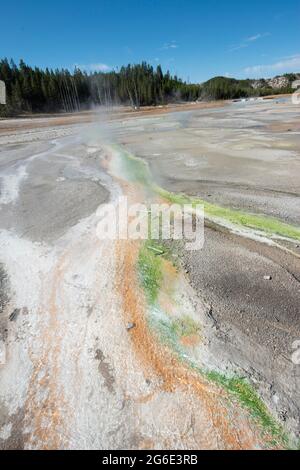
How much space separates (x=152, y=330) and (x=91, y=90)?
→ 7939 cm

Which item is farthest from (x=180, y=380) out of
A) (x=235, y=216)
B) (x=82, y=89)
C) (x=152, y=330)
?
(x=82, y=89)

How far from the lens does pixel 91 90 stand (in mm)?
70562

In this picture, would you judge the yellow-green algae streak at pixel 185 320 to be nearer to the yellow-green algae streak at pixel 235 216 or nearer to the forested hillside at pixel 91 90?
the yellow-green algae streak at pixel 235 216

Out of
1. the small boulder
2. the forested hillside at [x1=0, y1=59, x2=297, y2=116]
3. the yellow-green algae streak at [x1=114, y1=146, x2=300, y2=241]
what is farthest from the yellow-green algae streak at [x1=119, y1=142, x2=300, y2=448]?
the forested hillside at [x1=0, y1=59, x2=297, y2=116]

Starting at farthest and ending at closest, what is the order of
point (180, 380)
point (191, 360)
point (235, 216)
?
point (235, 216) → point (191, 360) → point (180, 380)

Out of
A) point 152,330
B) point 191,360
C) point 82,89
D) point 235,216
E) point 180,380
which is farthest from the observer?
point 82,89

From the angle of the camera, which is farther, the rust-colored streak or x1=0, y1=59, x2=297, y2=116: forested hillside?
x1=0, y1=59, x2=297, y2=116: forested hillside

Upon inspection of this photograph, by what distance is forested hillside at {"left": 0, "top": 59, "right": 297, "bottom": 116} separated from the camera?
176 ft

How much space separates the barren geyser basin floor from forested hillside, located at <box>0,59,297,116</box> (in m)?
45.5

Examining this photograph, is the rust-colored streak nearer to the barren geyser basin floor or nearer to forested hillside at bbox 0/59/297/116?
the barren geyser basin floor

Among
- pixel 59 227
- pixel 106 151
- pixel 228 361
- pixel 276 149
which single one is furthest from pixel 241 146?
pixel 228 361

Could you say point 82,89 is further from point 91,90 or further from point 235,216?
point 235,216
